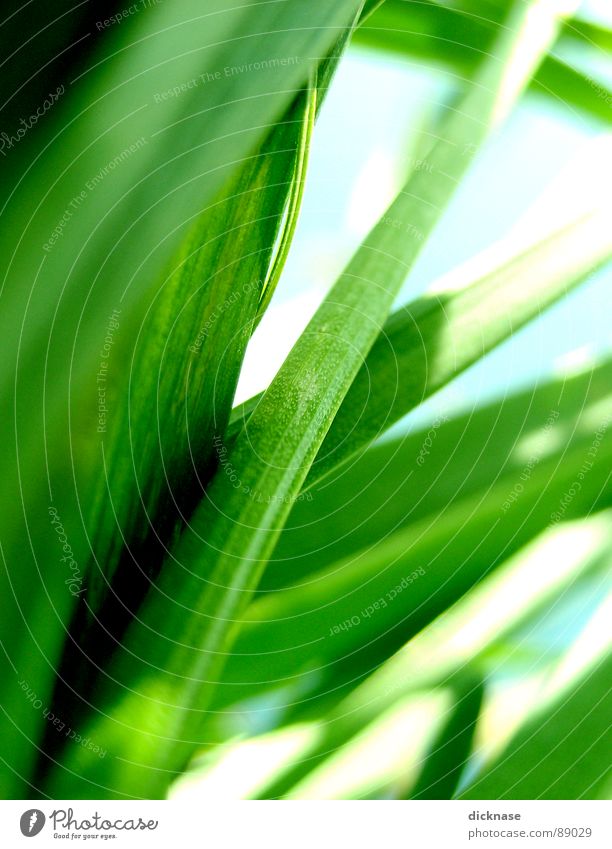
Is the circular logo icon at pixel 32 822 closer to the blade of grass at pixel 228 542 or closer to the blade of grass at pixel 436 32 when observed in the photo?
the blade of grass at pixel 228 542

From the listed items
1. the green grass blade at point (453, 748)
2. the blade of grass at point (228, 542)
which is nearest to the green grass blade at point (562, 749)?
the green grass blade at point (453, 748)

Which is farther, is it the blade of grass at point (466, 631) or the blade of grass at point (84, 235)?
the blade of grass at point (466, 631)

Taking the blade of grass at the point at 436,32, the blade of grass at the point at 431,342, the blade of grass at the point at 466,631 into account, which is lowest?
the blade of grass at the point at 466,631

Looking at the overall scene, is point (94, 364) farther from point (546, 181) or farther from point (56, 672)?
point (546, 181)

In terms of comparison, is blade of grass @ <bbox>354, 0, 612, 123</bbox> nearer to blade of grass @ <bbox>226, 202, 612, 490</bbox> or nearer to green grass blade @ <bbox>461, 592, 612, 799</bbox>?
blade of grass @ <bbox>226, 202, 612, 490</bbox>

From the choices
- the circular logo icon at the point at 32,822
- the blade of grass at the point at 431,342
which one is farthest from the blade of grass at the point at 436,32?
the circular logo icon at the point at 32,822

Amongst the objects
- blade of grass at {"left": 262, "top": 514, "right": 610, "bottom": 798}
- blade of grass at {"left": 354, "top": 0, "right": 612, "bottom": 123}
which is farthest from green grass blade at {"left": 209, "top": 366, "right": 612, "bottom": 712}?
blade of grass at {"left": 354, "top": 0, "right": 612, "bottom": 123}

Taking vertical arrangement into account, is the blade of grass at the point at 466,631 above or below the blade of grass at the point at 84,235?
below
